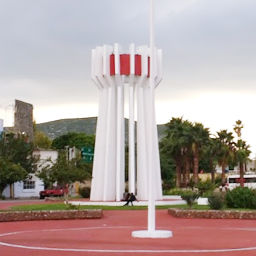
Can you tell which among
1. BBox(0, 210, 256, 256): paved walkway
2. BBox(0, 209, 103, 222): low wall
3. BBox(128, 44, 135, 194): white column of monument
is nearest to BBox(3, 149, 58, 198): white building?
BBox(128, 44, 135, 194): white column of monument

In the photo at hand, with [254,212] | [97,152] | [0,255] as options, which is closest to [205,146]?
[97,152]

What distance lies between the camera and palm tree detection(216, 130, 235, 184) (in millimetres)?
85250

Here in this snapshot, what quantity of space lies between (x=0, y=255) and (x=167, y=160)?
78.7m

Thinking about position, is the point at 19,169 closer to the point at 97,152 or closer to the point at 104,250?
the point at 97,152

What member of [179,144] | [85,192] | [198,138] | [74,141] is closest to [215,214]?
[85,192]

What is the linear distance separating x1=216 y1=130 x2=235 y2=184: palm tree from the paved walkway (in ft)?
190

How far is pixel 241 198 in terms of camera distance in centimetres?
3453

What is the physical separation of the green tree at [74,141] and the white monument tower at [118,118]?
77876mm

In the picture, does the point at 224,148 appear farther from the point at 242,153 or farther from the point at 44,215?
the point at 44,215

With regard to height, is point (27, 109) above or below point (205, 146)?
above

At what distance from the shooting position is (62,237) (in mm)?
19656

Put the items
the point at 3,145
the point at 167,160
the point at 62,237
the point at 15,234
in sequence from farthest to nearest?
the point at 167,160 → the point at 3,145 → the point at 15,234 → the point at 62,237

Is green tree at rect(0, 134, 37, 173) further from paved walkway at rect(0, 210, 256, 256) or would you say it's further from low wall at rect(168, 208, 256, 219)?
paved walkway at rect(0, 210, 256, 256)

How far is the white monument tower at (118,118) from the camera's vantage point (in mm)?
43812
